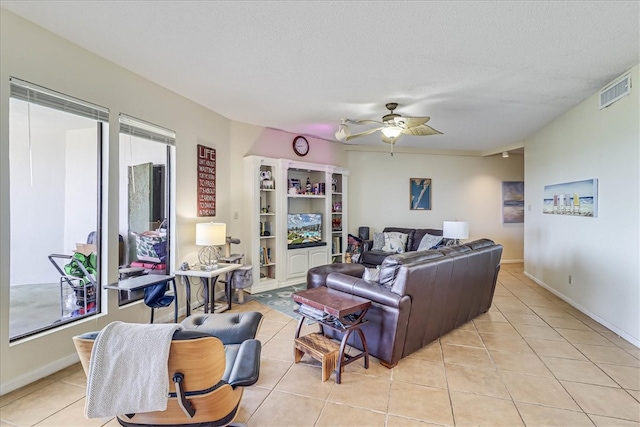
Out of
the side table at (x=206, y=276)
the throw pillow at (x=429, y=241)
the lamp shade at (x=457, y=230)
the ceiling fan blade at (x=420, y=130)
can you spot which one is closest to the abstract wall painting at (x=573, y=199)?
the lamp shade at (x=457, y=230)

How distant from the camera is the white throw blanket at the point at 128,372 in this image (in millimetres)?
1173

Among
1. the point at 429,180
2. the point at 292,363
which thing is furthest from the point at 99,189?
the point at 429,180

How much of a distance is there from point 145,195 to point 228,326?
2.06 metres

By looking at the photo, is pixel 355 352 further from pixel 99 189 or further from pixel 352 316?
pixel 99 189

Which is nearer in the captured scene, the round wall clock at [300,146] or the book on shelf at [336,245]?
the round wall clock at [300,146]

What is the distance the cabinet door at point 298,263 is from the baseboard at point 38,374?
115 inches

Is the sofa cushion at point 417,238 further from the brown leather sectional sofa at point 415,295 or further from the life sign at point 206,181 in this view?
the life sign at point 206,181

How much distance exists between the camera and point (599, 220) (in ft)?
11.0

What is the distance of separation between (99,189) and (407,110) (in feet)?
11.7

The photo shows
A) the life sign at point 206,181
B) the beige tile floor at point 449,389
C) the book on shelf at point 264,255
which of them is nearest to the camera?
the beige tile floor at point 449,389

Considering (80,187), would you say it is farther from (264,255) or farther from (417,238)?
(417,238)

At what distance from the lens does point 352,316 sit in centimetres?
254

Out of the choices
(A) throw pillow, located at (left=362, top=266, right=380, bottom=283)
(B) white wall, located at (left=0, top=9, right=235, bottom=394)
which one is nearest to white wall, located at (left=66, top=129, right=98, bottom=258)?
(B) white wall, located at (left=0, top=9, right=235, bottom=394)

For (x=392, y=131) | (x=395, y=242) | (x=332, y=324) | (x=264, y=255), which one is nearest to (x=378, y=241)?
(x=395, y=242)
